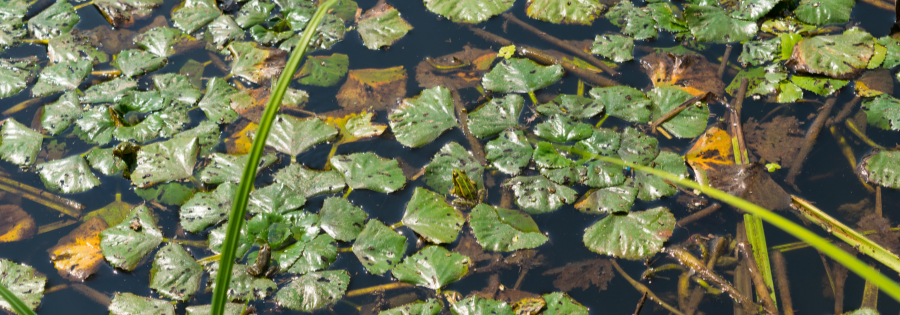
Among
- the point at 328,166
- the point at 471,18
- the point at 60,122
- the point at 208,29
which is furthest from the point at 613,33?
the point at 60,122

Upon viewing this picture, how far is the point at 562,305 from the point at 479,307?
0.28m

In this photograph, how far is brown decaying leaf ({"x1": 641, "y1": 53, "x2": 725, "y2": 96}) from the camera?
2.30 meters

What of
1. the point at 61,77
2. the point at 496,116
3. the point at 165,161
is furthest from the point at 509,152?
the point at 61,77

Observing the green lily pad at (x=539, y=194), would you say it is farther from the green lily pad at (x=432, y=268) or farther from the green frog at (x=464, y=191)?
the green lily pad at (x=432, y=268)

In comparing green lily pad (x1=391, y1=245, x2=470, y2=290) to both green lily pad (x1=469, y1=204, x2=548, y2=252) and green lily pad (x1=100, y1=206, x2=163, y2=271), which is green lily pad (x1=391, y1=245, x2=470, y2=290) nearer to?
green lily pad (x1=469, y1=204, x2=548, y2=252)

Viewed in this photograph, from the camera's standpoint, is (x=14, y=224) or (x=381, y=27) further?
(x=381, y=27)

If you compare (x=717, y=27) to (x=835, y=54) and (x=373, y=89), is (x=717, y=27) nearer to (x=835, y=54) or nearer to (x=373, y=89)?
(x=835, y=54)

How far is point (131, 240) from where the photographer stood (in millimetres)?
1924

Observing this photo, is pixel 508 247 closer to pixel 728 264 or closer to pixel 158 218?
pixel 728 264

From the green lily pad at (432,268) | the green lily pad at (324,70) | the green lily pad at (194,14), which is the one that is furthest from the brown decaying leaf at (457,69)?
the green lily pad at (194,14)

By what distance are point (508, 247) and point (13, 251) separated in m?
1.88

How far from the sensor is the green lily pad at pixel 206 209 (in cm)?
193

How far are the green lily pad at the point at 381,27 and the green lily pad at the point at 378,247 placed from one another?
3.29ft

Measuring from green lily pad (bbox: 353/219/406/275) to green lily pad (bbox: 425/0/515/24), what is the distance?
1.20 meters
